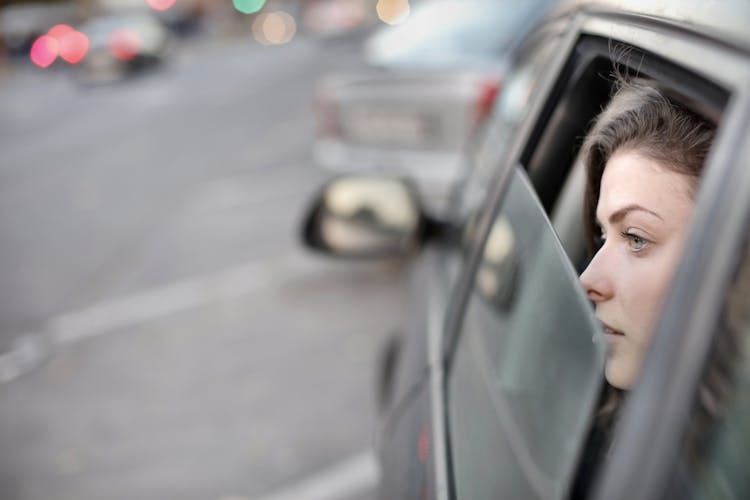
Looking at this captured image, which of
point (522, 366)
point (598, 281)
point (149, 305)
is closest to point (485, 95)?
point (149, 305)

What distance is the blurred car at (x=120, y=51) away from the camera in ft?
59.2

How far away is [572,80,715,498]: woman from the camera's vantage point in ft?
3.31

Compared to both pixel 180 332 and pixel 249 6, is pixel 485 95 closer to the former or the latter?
pixel 180 332

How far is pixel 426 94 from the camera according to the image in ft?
18.3

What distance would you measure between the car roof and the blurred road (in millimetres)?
2818

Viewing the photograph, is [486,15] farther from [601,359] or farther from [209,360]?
[601,359]

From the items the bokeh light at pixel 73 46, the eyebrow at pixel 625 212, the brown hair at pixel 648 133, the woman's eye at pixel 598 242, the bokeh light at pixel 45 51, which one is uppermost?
the bokeh light at pixel 45 51

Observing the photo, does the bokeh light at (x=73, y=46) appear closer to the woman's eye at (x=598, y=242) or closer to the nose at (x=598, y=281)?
the woman's eye at (x=598, y=242)

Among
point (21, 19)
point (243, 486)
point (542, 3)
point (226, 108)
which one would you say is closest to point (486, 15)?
point (542, 3)

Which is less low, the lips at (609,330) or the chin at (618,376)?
the lips at (609,330)

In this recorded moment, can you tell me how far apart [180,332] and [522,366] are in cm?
411

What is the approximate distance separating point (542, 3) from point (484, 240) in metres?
4.54

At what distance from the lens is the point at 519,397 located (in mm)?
1316

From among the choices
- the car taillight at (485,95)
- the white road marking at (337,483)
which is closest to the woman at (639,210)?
the white road marking at (337,483)
